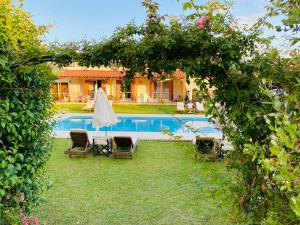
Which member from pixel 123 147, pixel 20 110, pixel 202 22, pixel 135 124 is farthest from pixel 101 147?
pixel 202 22

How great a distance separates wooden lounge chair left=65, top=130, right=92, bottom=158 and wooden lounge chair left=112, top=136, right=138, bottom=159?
4.21ft

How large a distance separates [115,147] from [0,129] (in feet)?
26.5

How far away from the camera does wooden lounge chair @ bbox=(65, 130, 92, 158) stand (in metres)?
11.5

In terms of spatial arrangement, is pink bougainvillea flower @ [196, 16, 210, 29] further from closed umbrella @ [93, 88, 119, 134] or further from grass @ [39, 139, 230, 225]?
closed umbrella @ [93, 88, 119, 134]

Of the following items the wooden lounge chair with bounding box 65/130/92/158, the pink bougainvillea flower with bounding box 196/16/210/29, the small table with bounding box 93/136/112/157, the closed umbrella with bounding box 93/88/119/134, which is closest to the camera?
the pink bougainvillea flower with bounding box 196/16/210/29

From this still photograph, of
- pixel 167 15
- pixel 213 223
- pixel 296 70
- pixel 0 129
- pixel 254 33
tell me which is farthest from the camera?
pixel 213 223

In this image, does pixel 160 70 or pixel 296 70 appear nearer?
pixel 296 70

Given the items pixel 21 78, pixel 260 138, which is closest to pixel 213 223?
pixel 260 138

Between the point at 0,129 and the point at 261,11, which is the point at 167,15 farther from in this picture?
the point at 0,129

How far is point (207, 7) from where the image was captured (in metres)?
3.21

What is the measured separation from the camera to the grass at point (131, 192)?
627 centimetres

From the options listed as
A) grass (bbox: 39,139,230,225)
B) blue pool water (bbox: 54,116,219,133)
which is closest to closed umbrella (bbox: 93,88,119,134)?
grass (bbox: 39,139,230,225)

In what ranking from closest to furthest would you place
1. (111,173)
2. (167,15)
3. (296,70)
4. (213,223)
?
(296,70), (167,15), (213,223), (111,173)

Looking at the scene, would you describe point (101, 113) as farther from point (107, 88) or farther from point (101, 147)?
point (107, 88)
